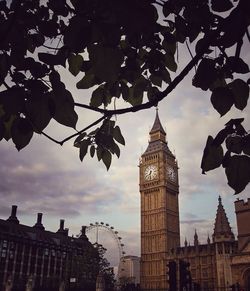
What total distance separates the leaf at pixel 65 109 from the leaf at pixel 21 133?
29cm

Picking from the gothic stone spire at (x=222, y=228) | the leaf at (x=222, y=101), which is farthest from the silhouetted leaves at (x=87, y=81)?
the gothic stone spire at (x=222, y=228)

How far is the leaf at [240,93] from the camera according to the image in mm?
1996

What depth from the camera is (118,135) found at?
2736mm

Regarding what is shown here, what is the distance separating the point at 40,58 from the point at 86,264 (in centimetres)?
6860

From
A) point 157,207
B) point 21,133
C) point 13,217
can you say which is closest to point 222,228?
point 157,207

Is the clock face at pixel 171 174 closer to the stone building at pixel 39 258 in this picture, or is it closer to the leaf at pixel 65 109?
the stone building at pixel 39 258

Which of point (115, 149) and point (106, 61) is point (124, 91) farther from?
point (106, 61)

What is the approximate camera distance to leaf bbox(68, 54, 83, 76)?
2418 millimetres

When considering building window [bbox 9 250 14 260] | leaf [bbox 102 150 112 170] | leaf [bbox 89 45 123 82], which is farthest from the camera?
building window [bbox 9 250 14 260]

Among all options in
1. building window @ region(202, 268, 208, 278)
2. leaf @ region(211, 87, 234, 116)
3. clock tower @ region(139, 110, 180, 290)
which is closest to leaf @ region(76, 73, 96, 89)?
leaf @ region(211, 87, 234, 116)

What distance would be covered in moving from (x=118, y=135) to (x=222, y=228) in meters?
67.0

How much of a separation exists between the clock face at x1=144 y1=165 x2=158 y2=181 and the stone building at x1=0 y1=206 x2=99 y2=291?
2579cm

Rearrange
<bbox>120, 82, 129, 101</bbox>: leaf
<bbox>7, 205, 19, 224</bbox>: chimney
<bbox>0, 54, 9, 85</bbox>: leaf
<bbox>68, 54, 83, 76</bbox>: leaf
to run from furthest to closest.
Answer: <bbox>7, 205, 19, 224</bbox>: chimney
<bbox>120, 82, 129, 101</bbox>: leaf
<bbox>68, 54, 83, 76</bbox>: leaf
<bbox>0, 54, 9, 85</bbox>: leaf

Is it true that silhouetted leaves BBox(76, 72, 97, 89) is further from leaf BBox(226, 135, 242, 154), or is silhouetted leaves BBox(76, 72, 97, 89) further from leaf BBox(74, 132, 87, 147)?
leaf BBox(226, 135, 242, 154)
